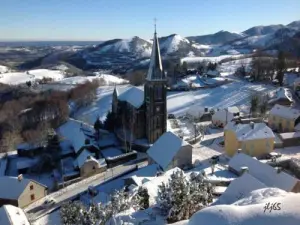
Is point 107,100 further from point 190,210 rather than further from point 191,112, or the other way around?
point 190,210

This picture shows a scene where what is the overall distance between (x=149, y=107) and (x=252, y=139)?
14.8m

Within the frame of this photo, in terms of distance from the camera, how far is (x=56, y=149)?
49125 mm

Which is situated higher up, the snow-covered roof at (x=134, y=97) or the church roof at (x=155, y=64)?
the church roof at (x=155, y=64)

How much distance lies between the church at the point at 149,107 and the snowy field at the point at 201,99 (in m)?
20.3

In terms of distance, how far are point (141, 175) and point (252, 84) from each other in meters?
62.9

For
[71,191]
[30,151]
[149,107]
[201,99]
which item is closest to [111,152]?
[149,107]

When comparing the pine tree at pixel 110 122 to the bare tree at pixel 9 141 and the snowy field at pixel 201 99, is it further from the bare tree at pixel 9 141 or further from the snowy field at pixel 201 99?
the bare tree at pixel 9 141

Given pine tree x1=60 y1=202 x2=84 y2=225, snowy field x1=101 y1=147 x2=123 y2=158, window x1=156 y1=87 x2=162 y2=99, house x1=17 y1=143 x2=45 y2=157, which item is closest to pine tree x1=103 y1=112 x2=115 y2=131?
snowy field x1=101 y1=147 x2=123 y2=158

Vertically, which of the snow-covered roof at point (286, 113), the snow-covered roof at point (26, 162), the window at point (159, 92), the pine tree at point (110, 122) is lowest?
the snow-covered roof at point (26, 162)

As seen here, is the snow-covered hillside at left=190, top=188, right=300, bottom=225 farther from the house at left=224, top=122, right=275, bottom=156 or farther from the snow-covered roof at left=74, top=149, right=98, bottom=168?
the snow-covered roof at left=74, top=149, right=98, bottom=168

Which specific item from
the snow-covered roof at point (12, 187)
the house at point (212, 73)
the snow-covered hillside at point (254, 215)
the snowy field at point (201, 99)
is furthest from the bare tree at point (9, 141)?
the house at point (212, 73)

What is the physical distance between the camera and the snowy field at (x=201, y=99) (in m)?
75.9

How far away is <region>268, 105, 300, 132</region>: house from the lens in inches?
1941

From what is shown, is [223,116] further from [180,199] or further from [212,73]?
[212,73]
